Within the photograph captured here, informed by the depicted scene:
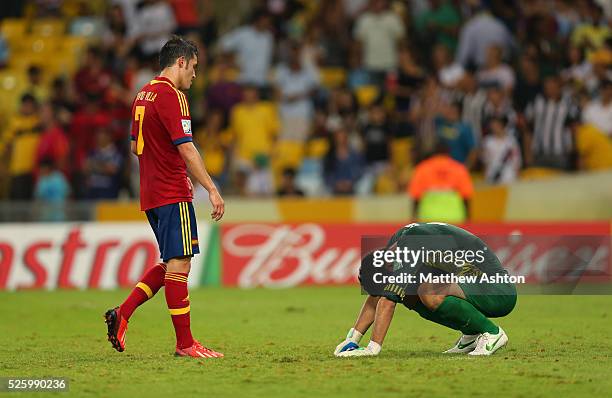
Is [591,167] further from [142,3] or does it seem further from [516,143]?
[142,3]

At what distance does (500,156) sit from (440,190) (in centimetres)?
314

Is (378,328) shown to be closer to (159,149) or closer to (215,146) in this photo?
(159,149)

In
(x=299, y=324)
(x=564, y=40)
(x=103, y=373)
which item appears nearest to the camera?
(x=103, y=373)

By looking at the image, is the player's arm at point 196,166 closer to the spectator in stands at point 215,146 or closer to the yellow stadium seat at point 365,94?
the spectator in stands at point 215,146

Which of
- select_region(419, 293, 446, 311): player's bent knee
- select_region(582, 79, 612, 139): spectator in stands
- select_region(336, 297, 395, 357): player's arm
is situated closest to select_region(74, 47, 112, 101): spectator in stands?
select_region(582, 79, 612, 139): spectator in stands

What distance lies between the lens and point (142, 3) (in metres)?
23.6

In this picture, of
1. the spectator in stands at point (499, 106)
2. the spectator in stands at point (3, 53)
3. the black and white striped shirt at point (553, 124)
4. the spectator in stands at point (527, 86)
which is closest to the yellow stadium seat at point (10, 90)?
the spectator in stands at point (3, 53)

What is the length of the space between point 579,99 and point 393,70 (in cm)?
392

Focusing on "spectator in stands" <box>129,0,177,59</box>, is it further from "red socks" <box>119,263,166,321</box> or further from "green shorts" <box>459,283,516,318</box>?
"green shorts" <box>459,283,516,318</box>

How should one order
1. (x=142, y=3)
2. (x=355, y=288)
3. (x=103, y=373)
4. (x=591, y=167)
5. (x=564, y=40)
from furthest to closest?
(x=142, y=3) → (x=564, y=40) → (x=591, y=167) → (x=355, y=288) → (x=103, y=373)

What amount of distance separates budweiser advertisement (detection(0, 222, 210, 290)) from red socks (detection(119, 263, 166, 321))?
827cm

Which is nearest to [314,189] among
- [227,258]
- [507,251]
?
[227,258]

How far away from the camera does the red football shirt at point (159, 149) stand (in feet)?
30.9

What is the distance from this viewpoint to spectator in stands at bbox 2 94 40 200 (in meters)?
20.7
